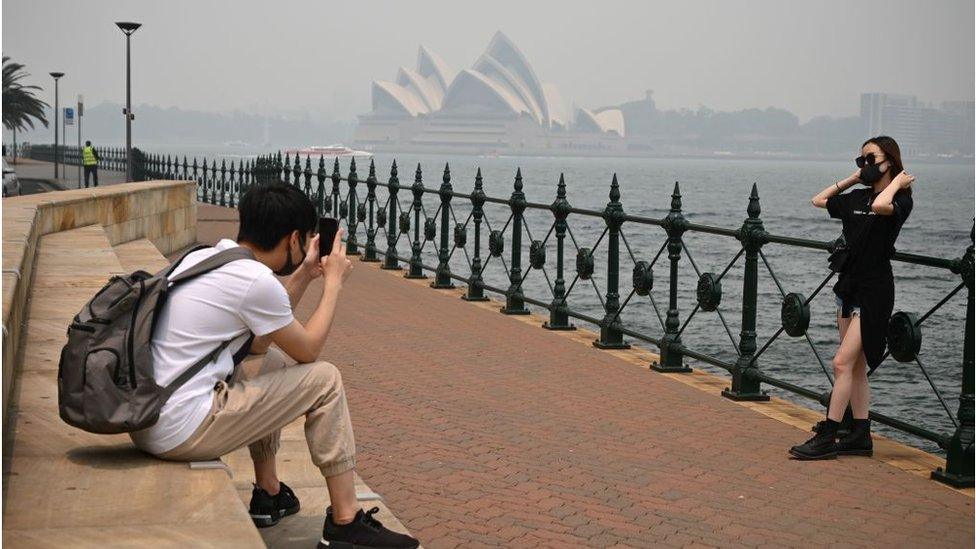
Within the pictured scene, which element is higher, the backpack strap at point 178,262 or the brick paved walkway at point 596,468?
the backpack strap at point 178,262

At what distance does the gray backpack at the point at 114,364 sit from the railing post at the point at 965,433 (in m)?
3.78

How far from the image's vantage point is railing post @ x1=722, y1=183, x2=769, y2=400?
812 centimetres

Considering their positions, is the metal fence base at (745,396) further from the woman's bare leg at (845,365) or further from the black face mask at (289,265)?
the black face mask at (289,265)

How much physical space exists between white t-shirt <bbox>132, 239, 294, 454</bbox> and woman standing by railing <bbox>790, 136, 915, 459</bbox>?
3.30 meters

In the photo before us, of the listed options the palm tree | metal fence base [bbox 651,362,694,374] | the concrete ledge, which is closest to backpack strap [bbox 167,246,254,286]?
the concrete ledge

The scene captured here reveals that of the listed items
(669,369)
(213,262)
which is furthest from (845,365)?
(213,262)

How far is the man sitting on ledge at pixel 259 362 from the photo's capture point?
13.2ft

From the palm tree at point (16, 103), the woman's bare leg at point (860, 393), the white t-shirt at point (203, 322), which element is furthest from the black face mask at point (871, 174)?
the palm tree at point (16, 103)

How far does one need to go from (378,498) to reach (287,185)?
4.76 feet

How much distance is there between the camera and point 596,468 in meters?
6.13

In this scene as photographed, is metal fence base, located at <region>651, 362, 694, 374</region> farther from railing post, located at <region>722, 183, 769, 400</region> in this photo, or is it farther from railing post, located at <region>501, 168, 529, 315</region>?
railing post, located at <region>501, 168, 529, 315</region>

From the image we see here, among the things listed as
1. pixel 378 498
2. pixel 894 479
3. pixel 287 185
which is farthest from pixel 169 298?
pixel 894 479

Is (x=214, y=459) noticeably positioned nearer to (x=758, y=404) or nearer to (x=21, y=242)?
(x=21, y=242)

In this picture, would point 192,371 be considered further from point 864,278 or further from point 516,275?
point 516,275
